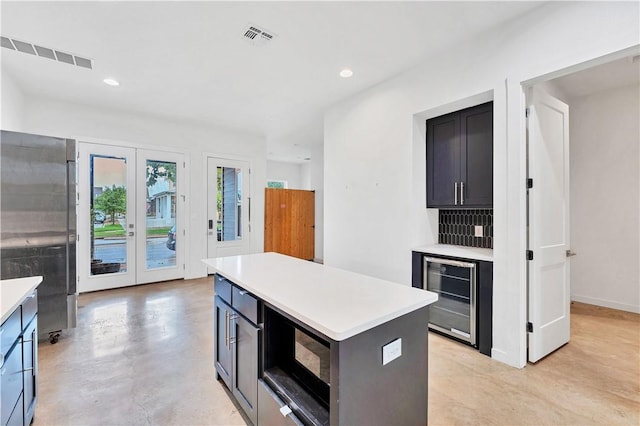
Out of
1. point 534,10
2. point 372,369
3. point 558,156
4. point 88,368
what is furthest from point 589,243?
point 88,368

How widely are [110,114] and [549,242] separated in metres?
6.26

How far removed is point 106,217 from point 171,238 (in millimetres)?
1061

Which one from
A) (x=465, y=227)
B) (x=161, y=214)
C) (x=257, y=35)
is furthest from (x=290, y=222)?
(x=257, y=35)

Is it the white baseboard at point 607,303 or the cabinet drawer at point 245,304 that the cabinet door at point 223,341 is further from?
the white baseboard at point 607,303

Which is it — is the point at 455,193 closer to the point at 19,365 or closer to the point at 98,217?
the point at 19,365

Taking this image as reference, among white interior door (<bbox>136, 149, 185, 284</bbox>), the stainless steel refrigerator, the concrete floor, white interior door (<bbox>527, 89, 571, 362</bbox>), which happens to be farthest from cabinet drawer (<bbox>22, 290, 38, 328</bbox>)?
white interior door (<bbox>527, 89, 571, 362</bbox>)

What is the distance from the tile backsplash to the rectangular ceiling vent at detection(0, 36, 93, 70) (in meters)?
4.51

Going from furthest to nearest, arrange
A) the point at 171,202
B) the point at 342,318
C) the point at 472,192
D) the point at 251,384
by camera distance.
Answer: the point at 171,202
the point at 472,192
the point at 251,384
the point at 342,318

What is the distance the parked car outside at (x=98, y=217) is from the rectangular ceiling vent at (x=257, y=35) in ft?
12.7

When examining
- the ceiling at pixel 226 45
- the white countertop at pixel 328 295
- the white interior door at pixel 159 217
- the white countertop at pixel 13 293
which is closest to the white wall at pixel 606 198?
the ceiling at pixel 226 45

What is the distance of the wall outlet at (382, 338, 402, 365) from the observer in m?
1.28

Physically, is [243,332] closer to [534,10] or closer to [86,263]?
[534,10]

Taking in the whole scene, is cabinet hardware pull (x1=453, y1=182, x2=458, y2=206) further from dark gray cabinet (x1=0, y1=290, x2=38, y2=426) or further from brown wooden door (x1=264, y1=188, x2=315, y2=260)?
brown wooden door (x1=264, y1=188, x2=315, y2=260)

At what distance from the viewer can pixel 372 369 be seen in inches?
49.1
